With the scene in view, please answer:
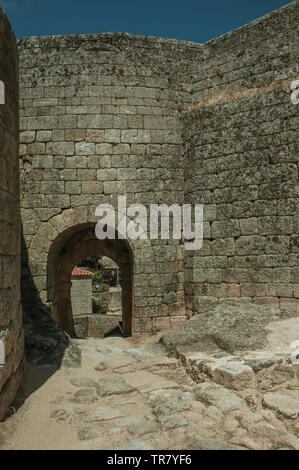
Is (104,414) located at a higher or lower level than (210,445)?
lower

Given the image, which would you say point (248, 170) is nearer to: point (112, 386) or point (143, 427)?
point (112, 386)

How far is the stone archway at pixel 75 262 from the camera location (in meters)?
8.45

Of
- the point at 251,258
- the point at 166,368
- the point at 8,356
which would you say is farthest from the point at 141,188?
the point at 8,356

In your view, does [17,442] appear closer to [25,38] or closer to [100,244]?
[100,244]

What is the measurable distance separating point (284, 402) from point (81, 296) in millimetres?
15719

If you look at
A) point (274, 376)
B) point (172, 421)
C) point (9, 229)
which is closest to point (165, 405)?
point (172, 421)

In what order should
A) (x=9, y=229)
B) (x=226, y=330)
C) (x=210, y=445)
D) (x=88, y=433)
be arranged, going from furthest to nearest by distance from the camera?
(x=226, y=330) < (x=9, y=229) < (x=88, y=433) < (x=210, y=445)

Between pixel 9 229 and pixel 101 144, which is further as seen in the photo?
pixel 101 144

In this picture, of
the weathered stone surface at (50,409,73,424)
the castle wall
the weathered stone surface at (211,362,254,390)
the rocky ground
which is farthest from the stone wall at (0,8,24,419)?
the castle wall

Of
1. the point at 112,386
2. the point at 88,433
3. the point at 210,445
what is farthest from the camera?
the point at 112,386

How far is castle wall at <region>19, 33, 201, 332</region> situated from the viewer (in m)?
7.45

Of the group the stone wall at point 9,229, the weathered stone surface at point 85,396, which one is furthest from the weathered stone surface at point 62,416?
the stone wall at point 9,229

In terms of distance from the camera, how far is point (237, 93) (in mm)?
7688

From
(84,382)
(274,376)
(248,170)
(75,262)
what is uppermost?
(248,170)
